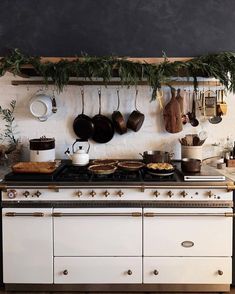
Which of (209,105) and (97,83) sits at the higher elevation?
(97,83)

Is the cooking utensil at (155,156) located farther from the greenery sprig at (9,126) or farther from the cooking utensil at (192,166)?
the greenery sprig at (9,126)

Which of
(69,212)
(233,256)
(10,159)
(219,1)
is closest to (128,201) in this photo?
(69,212)

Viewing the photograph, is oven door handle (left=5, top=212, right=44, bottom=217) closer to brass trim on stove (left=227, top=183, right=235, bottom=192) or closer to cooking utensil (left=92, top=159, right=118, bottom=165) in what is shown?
cooking utensil (left=92, top=159, right=118, bottom=165)

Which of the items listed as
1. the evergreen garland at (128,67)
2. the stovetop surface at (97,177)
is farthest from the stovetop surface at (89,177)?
the evergreen garland at (128,67)

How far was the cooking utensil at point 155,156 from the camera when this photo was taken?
113 inches

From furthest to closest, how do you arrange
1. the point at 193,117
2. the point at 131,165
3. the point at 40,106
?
1. the point at 193,117
2. the point at 40,106
3. the point at 131,165

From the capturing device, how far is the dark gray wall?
3.07 meters

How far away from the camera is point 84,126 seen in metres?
3.12

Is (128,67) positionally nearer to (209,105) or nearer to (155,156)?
(155,156)

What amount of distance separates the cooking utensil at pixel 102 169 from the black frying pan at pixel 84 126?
0.40 m

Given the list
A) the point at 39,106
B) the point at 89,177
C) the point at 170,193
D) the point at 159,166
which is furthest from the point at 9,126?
the point at 170,193

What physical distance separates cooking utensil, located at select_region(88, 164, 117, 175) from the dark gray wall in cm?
104

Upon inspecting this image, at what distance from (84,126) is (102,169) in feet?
1.92

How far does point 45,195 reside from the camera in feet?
8.12
